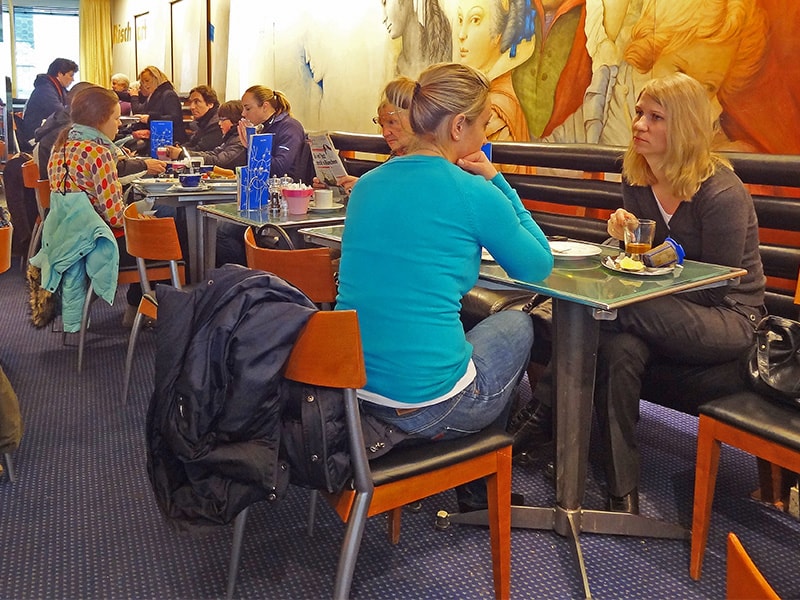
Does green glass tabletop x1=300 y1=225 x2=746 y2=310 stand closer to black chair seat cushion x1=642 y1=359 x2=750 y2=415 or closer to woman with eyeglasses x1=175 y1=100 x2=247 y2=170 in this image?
black chair seat cushion x1=642 y1=359 x2=750 y2=415

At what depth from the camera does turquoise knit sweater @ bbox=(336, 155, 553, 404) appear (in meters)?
1.70

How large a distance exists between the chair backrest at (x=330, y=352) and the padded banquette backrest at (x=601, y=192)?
202 cm

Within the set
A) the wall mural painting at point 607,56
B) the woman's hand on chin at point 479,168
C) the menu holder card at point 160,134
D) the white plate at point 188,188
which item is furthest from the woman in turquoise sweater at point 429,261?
the menu holder card at point 160,134

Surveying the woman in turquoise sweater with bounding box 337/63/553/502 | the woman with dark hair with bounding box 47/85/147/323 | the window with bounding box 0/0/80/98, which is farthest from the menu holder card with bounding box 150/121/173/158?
the window with bounding box 0/0/80/98

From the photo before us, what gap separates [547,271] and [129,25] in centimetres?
1234

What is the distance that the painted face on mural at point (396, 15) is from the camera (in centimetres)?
547

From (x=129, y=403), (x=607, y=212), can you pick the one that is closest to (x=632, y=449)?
(x=607, y=212)

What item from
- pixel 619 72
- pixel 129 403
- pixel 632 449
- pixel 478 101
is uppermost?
pixel 619 72

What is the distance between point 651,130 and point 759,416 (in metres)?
0.99

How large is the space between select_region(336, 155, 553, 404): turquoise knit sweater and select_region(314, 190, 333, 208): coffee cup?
1.74 m

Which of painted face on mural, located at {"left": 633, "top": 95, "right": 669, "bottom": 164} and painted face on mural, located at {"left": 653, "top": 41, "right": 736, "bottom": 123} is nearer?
painted face on mural, located at {"left": 633, "top": 95, "right": 669, "bottom": 164}

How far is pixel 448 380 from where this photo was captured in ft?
5.69

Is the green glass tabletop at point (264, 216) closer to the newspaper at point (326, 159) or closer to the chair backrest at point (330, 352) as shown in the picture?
the newspaper at point (326, 159)

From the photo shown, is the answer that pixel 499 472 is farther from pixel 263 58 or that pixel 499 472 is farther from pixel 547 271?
pixel 263 58
